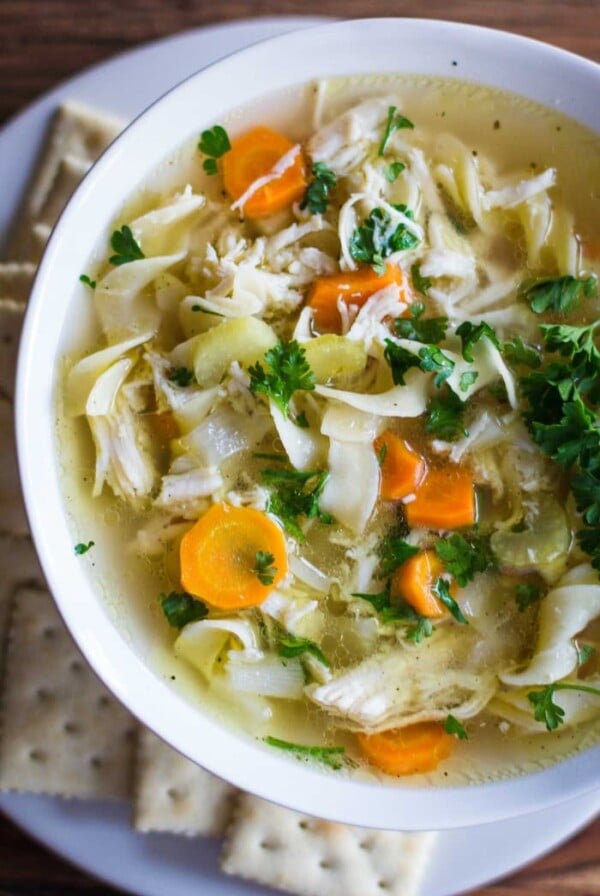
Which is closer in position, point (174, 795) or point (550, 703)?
point (550, 703)

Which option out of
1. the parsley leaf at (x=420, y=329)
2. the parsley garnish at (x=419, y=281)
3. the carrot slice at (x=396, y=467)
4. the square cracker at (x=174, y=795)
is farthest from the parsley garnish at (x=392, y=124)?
the square cracker at (x=174, y=795)

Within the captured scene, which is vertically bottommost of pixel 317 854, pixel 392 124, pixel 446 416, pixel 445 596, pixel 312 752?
pixel 317 854

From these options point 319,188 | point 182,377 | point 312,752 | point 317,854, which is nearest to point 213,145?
point 319,188

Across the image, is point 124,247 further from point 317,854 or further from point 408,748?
point 317,854

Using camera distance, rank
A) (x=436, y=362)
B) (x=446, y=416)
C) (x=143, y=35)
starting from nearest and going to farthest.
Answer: (x=436, y=362)
(x=446, y=416)
(x=143, y=35)

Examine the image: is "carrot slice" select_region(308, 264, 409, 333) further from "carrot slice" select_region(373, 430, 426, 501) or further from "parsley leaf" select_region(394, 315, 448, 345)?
"carrot slice" select_region(373, 430, 426, 501)

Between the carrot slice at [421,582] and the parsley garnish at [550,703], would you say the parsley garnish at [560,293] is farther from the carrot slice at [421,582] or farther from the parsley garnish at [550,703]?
the parsley garnish at [550,703]

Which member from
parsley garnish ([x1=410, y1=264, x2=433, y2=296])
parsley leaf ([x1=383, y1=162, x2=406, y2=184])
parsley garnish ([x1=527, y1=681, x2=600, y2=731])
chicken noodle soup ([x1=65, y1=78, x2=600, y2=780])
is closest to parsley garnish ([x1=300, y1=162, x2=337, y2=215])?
chicken noodle soup ([x1=65, y1=78, x2=600, y2=780])

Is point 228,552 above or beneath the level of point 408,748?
above
